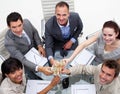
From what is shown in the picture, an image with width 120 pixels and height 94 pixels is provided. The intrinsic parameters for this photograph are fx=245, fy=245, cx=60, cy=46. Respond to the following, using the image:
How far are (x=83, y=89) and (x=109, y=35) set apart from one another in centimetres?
55

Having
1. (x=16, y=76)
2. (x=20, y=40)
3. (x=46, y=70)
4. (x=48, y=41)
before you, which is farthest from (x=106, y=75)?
(x=20, y=40)

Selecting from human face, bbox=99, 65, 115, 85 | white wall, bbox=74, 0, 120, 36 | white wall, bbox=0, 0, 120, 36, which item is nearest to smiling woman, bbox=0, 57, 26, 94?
human face, bbox=99, 65, 115, 85

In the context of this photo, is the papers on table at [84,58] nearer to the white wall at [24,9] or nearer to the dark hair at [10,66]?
the dark hair at [10,66]

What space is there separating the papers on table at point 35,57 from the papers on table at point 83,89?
477mm

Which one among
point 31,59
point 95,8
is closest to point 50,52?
point 31,59

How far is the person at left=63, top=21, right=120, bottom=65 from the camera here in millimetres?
2207

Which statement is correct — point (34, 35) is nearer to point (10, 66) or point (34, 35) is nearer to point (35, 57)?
point (35, 57)

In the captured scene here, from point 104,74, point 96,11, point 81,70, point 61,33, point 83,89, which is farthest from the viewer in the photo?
point 96,11

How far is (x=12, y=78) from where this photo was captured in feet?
6.57

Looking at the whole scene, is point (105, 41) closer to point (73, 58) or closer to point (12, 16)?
point (73, 58)

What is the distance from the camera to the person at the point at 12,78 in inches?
76.7

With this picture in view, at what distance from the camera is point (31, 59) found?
2.42m

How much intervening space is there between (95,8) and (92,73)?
1702 millimetres

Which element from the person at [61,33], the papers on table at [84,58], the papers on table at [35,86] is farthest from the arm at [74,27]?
the papers on table at [35,86]
